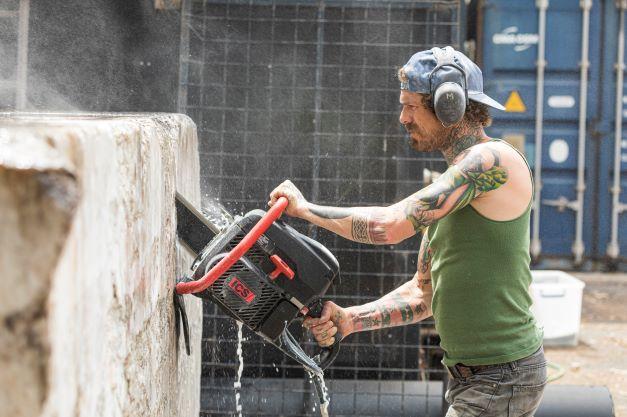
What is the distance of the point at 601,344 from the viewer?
7352 millimetres

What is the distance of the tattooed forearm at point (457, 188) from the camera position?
9.21 feet

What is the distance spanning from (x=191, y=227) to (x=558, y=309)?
470 cm

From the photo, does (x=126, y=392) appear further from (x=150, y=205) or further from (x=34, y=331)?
(x=34, y=331)

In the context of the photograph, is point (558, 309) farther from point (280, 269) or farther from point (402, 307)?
point (280, 269)

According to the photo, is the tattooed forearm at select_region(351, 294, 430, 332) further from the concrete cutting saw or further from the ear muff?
the ear muff

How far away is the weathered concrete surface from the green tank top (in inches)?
39.3

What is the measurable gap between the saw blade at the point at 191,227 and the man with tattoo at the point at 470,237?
369 millimetres

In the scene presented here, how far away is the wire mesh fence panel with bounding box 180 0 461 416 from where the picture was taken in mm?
4840

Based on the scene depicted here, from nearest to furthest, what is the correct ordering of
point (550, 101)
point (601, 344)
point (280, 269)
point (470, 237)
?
point (280, 269) → point (470, 237) → point (601, 344) → point (550, 101)

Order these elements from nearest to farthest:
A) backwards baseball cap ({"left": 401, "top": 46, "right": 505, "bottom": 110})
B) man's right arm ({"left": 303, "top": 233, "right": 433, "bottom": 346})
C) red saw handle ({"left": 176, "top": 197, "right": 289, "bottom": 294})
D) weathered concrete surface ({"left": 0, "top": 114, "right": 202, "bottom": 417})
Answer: weathered concrete surface ({"left": 0, "top": 114, "right": 202, "bottom": 417}) → red saw handle ({"left": 176, "top": 197, "right": 289, "bottom": 294}) → backwards baseball cap ({"left": 401, "top": 46, "right": 505, "bottom": 110}) → man's right arm ({"left": 303, "top": 233, "right": 433, "bottom": 346})

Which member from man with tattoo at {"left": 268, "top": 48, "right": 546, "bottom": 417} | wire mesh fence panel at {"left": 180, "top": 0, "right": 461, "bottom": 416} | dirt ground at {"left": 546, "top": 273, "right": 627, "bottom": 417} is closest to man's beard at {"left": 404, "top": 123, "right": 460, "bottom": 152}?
man with tattoo at {"left": 268, "top": 48, "right": 546, "bottom": 417}

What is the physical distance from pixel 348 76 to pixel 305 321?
214 centimetres

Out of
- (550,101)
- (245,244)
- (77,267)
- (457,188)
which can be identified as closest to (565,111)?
(550,101)

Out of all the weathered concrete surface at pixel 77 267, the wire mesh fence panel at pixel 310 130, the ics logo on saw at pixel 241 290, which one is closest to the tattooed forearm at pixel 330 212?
the ics logo on saw at pixel 241 290
